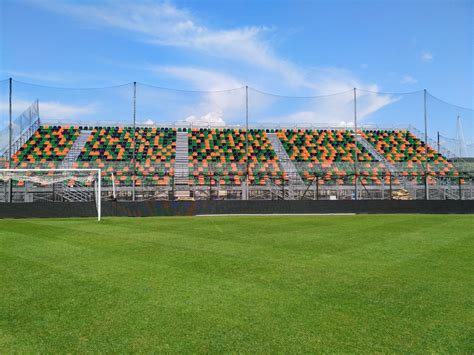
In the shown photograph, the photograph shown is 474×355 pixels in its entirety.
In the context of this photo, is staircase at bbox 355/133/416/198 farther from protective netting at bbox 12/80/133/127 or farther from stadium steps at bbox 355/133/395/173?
protective netting at bbox 12/80/133/127

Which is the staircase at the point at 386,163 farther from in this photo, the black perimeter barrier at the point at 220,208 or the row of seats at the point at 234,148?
the black perimeter barrier at the point at 220,208

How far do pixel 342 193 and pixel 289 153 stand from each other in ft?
45.3

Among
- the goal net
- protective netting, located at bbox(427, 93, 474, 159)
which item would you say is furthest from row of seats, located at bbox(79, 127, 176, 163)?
protective netting, located at bbox(427, 93, 474, 159)

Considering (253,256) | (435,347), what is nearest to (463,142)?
(253,256)

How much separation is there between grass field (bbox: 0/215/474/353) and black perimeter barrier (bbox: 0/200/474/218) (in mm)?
11064

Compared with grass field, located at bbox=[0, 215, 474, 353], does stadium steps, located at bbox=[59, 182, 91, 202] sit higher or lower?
higher

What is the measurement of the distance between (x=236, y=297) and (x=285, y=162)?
94.8 feet

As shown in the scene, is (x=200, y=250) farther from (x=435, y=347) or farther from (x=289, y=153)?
(x=289, y=153)

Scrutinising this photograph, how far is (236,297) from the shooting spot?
199 inches

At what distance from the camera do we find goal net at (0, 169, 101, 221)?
20.7 meters

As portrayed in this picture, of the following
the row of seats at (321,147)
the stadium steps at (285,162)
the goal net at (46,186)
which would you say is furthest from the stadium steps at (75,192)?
the row of seats at (321,147)

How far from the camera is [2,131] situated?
24203 millimetres

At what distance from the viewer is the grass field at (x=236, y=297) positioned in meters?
3.69

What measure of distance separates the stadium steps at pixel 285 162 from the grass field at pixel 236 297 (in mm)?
17251
